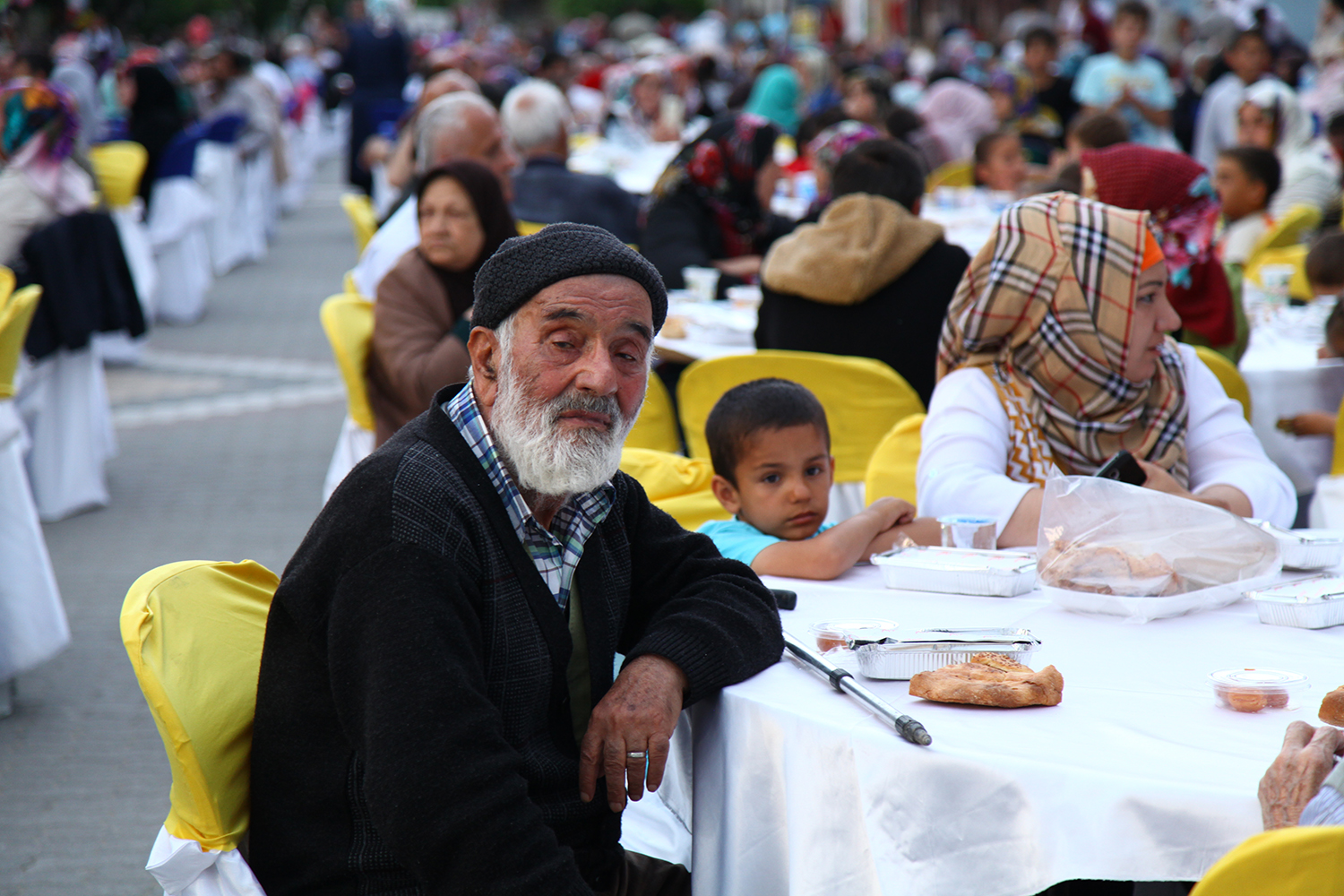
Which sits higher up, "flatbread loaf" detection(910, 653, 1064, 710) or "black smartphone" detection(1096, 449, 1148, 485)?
"flatbread loaf" detection(910, 653, 1064, 710)

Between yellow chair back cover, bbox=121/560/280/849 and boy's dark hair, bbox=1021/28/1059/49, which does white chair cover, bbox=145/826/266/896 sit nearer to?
yellow chair back cover, bbox=121/560/280/849

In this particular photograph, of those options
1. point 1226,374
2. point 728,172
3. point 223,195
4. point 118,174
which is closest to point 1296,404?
point 1226,374

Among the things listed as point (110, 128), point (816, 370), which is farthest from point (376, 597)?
point (110, 128)

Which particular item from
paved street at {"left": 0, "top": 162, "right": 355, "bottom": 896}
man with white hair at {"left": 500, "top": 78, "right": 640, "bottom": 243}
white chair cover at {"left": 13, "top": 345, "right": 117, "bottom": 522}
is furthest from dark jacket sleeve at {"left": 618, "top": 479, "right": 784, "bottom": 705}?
white chair cover at {"left": 13, "top": 345, "right": 117, "bottom": 522}

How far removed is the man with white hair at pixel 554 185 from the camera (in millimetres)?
7094

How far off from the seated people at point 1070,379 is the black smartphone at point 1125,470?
89 millimetres

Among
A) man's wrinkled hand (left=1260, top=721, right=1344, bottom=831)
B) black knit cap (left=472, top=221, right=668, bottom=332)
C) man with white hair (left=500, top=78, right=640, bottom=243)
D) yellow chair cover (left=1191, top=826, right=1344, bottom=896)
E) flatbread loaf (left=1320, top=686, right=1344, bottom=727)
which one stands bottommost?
man with white hair (left=500, top=78, right=640, bottom=243)

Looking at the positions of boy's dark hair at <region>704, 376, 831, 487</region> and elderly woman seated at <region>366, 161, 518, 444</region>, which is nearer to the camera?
boy's dark hair at <region>704, 376, 831, 487</region>

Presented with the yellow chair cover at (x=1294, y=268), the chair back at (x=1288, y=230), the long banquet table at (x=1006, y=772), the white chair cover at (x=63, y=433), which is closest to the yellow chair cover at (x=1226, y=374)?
the long banquet table at (x=1006, y=772)

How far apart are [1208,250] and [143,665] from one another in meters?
3.73

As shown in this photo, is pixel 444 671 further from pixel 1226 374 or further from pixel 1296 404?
pixel 1296 404

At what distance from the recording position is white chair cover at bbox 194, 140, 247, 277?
12.7 meters

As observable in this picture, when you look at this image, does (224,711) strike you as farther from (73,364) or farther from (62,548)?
(73,364)

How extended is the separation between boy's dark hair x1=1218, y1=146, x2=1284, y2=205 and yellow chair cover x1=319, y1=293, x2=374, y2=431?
4.84 m
